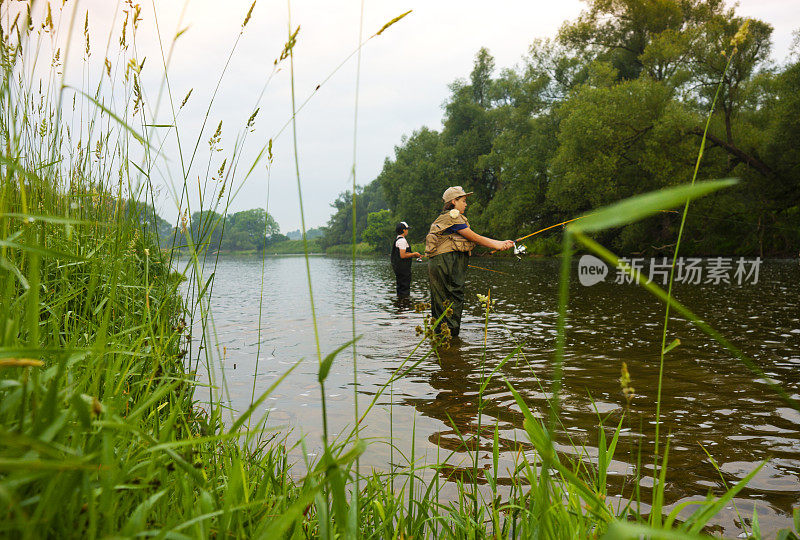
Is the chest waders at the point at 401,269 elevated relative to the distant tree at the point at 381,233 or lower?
lower

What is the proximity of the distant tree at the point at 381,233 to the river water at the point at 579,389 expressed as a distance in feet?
175

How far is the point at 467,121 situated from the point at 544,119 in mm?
16054

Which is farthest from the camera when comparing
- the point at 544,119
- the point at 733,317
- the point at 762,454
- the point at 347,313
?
the point at 544,119

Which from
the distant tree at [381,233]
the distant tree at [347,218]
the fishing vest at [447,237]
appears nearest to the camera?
the fishing vest at [447,237]

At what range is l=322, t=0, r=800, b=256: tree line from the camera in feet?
94.5

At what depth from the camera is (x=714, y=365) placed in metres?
6.66

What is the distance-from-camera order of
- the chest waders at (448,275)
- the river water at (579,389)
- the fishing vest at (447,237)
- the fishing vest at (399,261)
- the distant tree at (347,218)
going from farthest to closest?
the distant tree at (347,218) < the fishing vest at (399,261) < the chest waders at (448,275) < the fishing vest at (447,237) < the river water at (579,389)

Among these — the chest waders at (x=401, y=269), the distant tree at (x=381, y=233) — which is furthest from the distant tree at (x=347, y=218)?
the chest waders at (x=401, y=269)

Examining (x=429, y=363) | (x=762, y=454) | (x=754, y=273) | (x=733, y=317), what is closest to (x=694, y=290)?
(x=733, y=317)

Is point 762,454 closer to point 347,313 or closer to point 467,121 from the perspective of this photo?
point 347,313

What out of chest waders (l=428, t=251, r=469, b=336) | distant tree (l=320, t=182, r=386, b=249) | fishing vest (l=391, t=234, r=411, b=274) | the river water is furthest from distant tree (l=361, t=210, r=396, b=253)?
chest waders (l=428, t=251, r=469, b=336)

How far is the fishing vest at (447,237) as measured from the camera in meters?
8.37

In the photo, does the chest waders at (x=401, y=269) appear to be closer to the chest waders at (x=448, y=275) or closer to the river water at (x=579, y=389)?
the river water at (x=579, y=389)

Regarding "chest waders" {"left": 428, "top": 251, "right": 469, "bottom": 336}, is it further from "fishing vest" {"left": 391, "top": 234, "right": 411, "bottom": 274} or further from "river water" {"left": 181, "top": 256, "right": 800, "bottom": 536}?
"fishing vest" {"left": 391, "top": 234, "right": 411, "bottom": 274}
